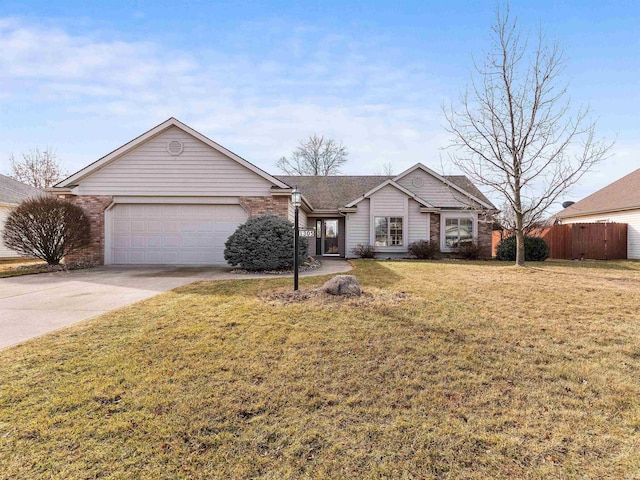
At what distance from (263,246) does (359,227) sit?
25.2 feet

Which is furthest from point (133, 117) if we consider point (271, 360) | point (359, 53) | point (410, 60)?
point (271, 360)

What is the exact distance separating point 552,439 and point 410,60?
1271 cm

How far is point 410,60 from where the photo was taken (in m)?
12.0

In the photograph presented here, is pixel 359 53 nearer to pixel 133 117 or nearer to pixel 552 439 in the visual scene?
pixel 133 117

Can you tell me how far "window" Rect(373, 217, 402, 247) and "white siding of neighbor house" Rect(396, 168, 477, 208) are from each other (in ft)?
7.94

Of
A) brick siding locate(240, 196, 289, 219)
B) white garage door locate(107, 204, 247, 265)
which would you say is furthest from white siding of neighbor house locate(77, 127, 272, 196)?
white garage door locate(107, 204, 247, 265)

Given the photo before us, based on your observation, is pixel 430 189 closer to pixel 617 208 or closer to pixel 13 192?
pixel 617 208

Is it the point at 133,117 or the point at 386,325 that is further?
the point at 133,117

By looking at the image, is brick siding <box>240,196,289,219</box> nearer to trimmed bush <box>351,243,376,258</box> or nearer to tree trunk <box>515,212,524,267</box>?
trimmed bush <box>351,243,376,258</box>

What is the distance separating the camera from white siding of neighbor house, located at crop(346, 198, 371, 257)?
55.6ft

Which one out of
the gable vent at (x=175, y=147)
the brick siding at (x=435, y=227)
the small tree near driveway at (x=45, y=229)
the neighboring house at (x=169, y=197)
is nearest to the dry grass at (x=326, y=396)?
the neighboring house at (x=169, y=197)

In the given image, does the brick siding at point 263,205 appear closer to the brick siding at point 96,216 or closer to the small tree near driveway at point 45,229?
the brick siding at point 96,216

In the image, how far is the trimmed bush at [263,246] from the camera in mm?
10516

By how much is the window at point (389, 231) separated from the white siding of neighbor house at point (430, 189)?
7.94ft
